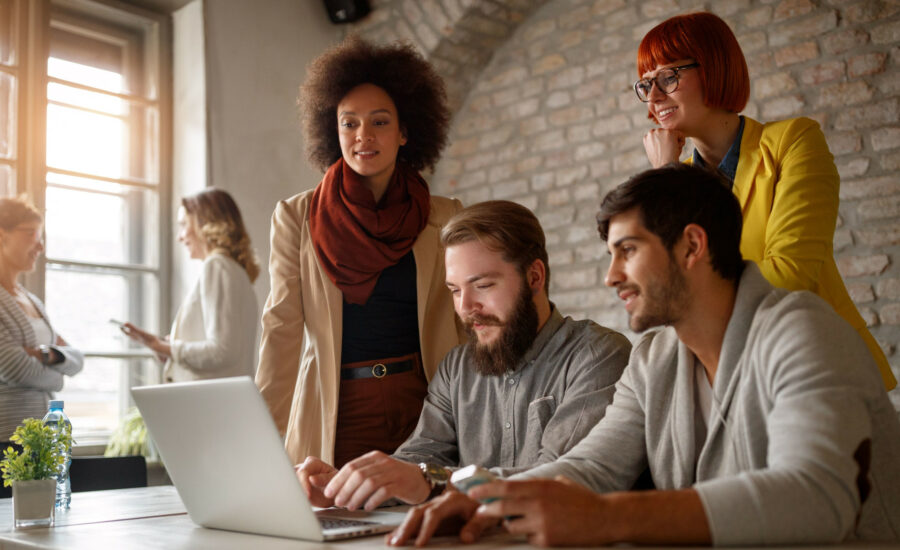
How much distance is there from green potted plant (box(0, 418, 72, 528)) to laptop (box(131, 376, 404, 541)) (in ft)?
0.89

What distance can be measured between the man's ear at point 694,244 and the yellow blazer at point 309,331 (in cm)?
104

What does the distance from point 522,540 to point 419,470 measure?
1.29ft

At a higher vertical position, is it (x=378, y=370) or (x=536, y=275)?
(x=536, y=275)

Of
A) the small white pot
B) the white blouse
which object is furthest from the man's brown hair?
the white blouse

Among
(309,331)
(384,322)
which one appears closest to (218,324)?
(309,331)

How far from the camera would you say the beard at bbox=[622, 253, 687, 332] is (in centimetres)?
143

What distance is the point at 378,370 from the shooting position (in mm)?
2354

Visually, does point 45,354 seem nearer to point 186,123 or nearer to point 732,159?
point 186,123

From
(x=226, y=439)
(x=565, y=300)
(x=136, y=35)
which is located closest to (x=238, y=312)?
(x=565, y=300)

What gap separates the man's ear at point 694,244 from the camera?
1440 mm

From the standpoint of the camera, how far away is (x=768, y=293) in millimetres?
1406

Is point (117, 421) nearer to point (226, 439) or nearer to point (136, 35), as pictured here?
point (136, 35)

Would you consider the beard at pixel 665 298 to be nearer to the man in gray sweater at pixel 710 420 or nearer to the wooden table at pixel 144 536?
the man in gray sweater at pixel 710 420

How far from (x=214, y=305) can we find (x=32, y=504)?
7.11ft
